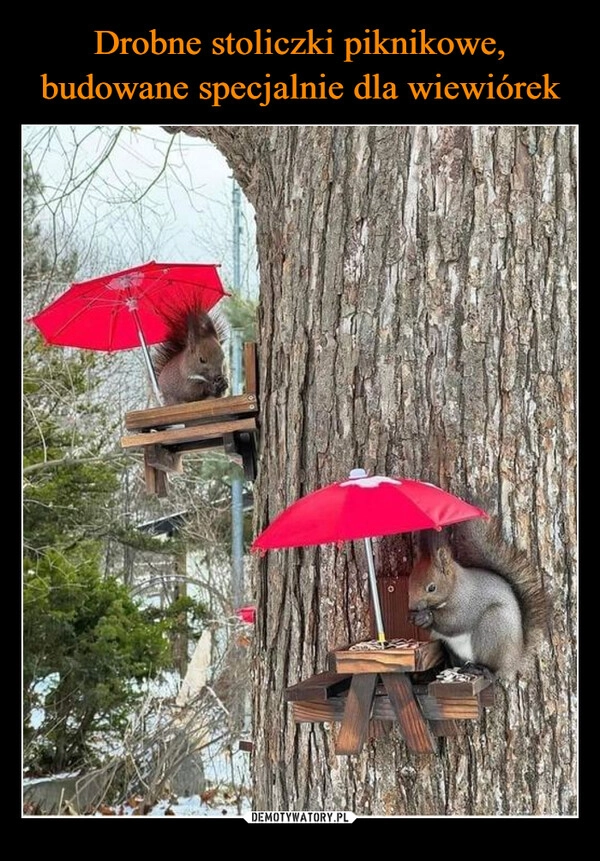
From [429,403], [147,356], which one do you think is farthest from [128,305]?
[429,403]

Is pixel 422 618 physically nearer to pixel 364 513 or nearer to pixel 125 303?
pixel 364 513

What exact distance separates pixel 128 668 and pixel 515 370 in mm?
4499

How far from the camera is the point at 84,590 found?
594cm

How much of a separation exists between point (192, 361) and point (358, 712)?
116 centimetres

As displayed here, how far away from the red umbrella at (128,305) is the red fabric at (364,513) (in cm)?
104

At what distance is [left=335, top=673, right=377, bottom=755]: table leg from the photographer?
1812 millimetres

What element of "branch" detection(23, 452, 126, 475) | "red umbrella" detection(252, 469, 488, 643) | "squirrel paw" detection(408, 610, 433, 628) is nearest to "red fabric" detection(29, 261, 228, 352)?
"red umbrella" detection(252, 469, 488, 643)

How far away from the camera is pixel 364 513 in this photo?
1753mm

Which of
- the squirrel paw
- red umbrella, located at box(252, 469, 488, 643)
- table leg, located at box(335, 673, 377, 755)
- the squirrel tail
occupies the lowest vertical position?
table leg, located at box(335, 673, 377, 755)

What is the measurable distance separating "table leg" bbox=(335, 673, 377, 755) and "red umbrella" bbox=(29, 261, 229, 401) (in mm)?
1218

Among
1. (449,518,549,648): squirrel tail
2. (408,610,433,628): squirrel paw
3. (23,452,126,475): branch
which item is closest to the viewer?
(408,610,433,628): squirrel paw

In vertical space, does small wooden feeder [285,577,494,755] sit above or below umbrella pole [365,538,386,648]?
below

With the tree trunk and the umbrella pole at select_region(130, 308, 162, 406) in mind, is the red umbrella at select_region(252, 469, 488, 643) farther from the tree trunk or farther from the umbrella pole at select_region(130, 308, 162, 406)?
the umbrella pole at select_region(130, 308, 162, 406)
